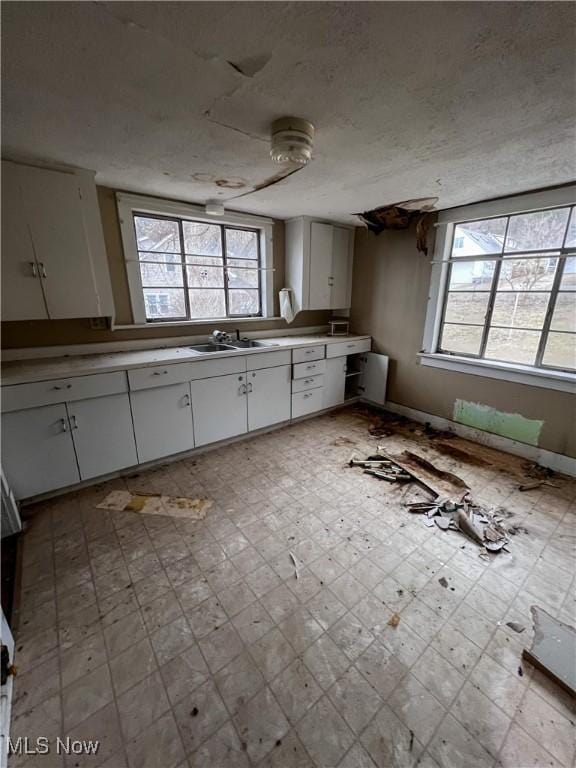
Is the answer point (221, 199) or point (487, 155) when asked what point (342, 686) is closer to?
point (487, 155)

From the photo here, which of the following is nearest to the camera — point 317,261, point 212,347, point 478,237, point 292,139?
point 292,139

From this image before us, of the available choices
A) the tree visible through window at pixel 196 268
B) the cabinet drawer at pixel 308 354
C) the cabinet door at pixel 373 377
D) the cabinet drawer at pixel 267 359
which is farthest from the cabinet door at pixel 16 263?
the cabinet door at pixel 373 377

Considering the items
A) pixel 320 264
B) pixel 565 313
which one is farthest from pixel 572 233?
pixel 320 264

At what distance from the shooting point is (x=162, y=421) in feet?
8.77

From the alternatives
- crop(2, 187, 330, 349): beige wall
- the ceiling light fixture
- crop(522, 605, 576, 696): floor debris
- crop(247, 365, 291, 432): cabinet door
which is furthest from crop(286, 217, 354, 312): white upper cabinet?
crop(522, 605, 576, 696): floor debris

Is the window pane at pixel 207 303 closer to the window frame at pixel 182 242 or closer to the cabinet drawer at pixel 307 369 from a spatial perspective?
the window frame at pixel 182 242

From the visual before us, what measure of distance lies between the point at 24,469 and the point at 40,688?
138 centimetres

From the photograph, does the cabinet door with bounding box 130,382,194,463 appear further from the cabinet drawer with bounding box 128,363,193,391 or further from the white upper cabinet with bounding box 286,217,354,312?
the white upper cabinet with bounding box 286,217,354,312

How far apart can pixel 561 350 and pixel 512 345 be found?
1.18 feet

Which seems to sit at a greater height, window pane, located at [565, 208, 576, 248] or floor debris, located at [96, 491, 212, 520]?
window pane, located at [565, 208, 576, 248]

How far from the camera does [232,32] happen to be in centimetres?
103

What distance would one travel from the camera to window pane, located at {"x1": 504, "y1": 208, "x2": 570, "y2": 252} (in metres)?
Result: 2.55

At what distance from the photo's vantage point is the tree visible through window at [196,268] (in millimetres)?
2992

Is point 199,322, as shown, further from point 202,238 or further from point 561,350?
point 561,350
